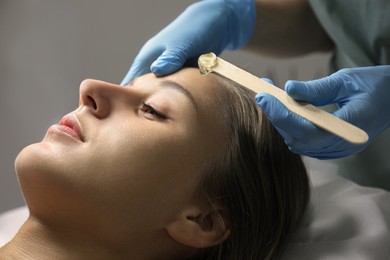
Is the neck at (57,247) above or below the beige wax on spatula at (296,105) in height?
below

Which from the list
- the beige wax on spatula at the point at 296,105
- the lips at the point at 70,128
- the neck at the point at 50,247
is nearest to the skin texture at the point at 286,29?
the beige wax on spatula at the point at 296,105

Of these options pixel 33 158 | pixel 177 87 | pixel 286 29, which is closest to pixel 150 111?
pixel 177 87

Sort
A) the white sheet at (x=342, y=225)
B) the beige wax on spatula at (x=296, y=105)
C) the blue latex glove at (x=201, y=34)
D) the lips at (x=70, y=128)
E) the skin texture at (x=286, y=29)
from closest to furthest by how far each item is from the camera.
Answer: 1. the beige wax on spatula at (x=296, y=105)
2. the lips at (x=70, y=128)
3. the white sheet at (x=342, y=225)
4. the blue latex glove at (x=201, y=34)
5. the skin texture at (x=286, y=29)

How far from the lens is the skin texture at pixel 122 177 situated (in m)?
1.01

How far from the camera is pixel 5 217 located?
1.49m

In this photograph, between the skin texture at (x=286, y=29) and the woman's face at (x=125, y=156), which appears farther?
the skin texture at (x=286, y=29)

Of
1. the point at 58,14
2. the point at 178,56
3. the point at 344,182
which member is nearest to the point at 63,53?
the point at 58,14

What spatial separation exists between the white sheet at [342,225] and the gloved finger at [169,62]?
47 centimetres

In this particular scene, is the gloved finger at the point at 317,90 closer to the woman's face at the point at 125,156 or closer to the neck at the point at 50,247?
the woman's face at the point at 125,156

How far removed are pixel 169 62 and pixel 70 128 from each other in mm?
274

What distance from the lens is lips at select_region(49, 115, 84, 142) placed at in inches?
40.8

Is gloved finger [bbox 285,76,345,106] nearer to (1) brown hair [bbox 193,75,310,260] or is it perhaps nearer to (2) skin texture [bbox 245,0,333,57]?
(1) brown hair [bbox 193,75,310,260]

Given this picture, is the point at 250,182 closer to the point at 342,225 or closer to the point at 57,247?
the point at 342,225

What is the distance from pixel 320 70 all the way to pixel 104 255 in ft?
4.32
